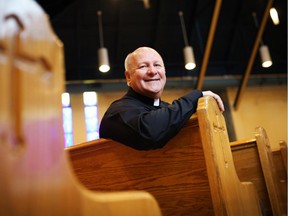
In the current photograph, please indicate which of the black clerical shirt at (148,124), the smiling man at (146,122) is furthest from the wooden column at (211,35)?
the black clerical shirt at (148,124)

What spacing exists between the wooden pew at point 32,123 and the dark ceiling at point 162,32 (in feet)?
21.5

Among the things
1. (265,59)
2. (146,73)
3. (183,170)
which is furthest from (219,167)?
(265,59)

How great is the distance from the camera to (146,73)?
2066 mm

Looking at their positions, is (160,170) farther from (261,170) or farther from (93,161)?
(261,170)

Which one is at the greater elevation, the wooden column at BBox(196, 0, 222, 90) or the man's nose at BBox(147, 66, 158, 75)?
the wooden column at BBox(196, 0, 222, 90)

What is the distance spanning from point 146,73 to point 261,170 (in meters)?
0.96

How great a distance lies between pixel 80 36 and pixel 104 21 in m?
0.61

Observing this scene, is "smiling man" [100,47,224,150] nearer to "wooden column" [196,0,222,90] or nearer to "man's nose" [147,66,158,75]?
"man's nose" [147,66,158,75]

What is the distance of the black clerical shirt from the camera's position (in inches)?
54.5

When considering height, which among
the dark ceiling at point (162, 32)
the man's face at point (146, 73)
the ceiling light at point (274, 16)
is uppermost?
the dark ceiling at point (162, 32)

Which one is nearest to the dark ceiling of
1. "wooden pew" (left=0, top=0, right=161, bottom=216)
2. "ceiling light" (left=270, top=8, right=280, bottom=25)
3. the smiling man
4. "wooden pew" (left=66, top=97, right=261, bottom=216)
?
"ceiling light" (left=270, top=8, right=280, bottom=25)

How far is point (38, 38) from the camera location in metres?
0.52

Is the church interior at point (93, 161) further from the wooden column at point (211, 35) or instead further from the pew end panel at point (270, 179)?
the wooden column at point (211, 35)

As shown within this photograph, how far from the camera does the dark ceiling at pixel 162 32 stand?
23.2ft
